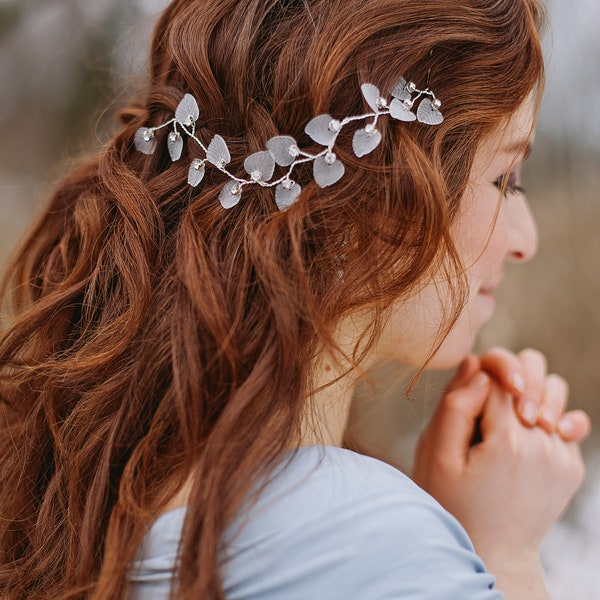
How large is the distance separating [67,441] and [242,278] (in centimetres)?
30

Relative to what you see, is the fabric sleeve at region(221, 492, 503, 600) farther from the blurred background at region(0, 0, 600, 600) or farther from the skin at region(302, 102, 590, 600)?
the blurred background at region(0, 0, 600, 600)

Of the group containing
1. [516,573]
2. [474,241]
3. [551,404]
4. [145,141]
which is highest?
[145,141]

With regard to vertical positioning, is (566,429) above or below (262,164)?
below

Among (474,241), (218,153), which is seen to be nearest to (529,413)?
(474,241)

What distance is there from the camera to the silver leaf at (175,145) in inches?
32.2

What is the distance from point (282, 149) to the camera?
753 millimetres

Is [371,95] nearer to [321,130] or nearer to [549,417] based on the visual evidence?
[321,130]

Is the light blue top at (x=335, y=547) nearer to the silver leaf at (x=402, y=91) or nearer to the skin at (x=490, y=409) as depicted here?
the skin at (x=490, y=409)

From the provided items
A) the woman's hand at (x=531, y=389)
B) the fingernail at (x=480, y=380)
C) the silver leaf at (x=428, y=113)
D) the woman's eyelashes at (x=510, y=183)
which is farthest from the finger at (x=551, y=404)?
the silver leaf at (x=428, y=113)

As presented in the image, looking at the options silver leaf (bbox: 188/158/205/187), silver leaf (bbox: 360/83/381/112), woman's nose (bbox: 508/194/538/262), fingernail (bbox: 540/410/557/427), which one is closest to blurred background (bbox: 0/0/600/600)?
fingernail (bbox: 540/410/557/427)

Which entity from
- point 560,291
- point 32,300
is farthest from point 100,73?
point 560,291

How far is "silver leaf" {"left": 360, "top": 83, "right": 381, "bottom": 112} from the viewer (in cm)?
74

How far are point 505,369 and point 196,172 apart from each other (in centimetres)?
64

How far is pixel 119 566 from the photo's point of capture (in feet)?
2.21
